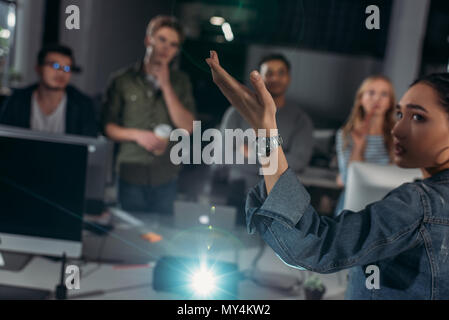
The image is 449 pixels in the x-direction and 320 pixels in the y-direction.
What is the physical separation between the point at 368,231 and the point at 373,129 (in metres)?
1.74

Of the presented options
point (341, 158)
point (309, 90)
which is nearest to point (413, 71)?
point (309, 90)

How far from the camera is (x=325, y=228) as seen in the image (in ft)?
2.22

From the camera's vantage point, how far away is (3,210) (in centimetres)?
142

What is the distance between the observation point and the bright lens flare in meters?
1.34

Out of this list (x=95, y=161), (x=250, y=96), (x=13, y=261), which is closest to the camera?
(x=250, y=96)

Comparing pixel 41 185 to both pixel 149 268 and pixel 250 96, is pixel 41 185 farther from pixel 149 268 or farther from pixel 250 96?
pixel 250 96

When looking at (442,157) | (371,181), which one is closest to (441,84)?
(442,157)

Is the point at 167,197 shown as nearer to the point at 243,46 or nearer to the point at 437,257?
the point at 437,257

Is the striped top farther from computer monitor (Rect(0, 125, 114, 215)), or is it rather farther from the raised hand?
the raised hand

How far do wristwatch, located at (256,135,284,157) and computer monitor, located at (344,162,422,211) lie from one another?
33.9 inches

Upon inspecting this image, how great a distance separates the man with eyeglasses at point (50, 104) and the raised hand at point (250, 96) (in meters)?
1.55

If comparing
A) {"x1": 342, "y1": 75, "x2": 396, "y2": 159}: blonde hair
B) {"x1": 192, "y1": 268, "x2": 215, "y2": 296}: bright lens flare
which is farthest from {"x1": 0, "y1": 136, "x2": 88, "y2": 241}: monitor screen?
{"x1": 342, "y1": 75, "x2": 396, "y2": 159}: blonde hair

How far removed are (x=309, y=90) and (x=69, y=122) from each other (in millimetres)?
3217

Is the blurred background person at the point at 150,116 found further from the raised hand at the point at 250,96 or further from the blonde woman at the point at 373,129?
the raised hand at the point at 250,96
